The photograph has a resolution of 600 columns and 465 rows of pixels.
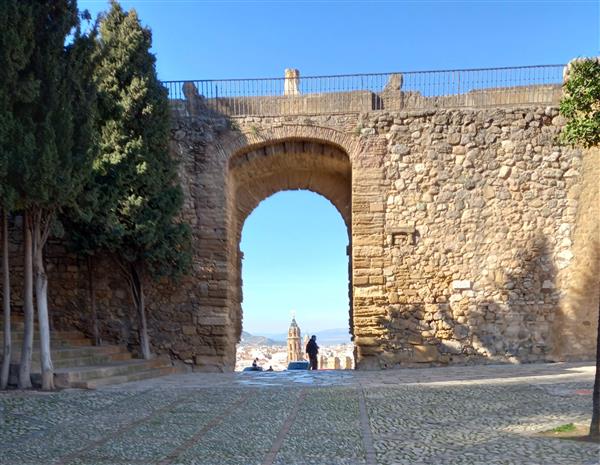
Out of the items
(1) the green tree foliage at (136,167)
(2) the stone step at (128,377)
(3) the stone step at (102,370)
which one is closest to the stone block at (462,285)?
(1) the green tree foliage at (136,167)

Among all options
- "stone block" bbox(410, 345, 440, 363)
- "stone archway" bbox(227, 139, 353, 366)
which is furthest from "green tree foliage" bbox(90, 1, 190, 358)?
"stone block" bbox(410, 345, 440, 363)

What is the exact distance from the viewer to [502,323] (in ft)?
34.4

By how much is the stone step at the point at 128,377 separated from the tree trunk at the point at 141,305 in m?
0.52

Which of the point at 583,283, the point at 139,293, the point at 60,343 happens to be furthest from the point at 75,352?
the point at 583,283

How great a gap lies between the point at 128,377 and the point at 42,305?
72.1 inches

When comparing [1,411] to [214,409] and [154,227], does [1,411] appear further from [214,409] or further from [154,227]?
[154,227]

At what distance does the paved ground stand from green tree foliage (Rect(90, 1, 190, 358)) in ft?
9.48

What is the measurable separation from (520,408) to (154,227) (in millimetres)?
6517

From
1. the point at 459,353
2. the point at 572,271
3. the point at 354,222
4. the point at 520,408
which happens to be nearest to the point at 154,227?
the point at 354,222

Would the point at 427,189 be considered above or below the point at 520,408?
above

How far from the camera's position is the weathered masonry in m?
10.5

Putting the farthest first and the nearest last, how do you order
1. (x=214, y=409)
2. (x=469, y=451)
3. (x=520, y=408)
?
(x=214, y=409)
(x=520, y=408)
(x=469, y=451)

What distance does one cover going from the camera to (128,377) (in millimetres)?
8555

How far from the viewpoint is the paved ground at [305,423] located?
13.1ft
